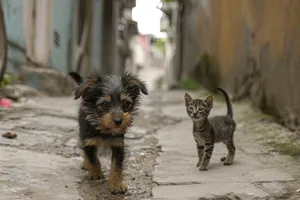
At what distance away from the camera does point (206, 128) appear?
3877 millimetres

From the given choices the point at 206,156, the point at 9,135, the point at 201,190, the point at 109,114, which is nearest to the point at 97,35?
the point at 9,135

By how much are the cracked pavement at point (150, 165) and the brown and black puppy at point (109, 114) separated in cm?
20

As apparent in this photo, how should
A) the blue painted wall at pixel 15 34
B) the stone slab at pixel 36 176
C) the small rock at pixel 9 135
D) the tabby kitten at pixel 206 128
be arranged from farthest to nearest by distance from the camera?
1. the blue painted wall at pixel 15 34
2. the small rock at pixel 9 135
3. the tabby kitten at pixel 206 128
4. the stone slab at pixel 36 176

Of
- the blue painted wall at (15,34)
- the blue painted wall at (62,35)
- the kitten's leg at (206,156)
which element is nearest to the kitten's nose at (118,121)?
the kitten's leg at (206,156)

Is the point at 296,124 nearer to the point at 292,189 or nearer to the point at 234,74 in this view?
the point at 292,189

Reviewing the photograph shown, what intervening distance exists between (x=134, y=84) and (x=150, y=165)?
3.28 ft

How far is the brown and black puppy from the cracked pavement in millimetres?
199

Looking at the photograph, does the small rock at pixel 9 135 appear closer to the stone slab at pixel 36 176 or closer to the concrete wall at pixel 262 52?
the stone slab at pixel 36 176

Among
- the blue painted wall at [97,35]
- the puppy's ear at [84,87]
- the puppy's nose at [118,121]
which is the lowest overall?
the blue painted wall at [97,35]

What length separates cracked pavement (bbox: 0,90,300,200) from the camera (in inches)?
124

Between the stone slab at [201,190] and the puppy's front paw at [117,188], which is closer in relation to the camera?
the stone slab at [201,190]

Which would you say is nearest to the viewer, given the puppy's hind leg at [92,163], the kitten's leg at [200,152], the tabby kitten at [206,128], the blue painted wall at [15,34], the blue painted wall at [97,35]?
the puppy's hind leg at [92,163]

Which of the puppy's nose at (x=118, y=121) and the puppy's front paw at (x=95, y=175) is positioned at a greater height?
the puppy's nose at (x=118, y=121)

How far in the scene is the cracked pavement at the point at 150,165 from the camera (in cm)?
315
